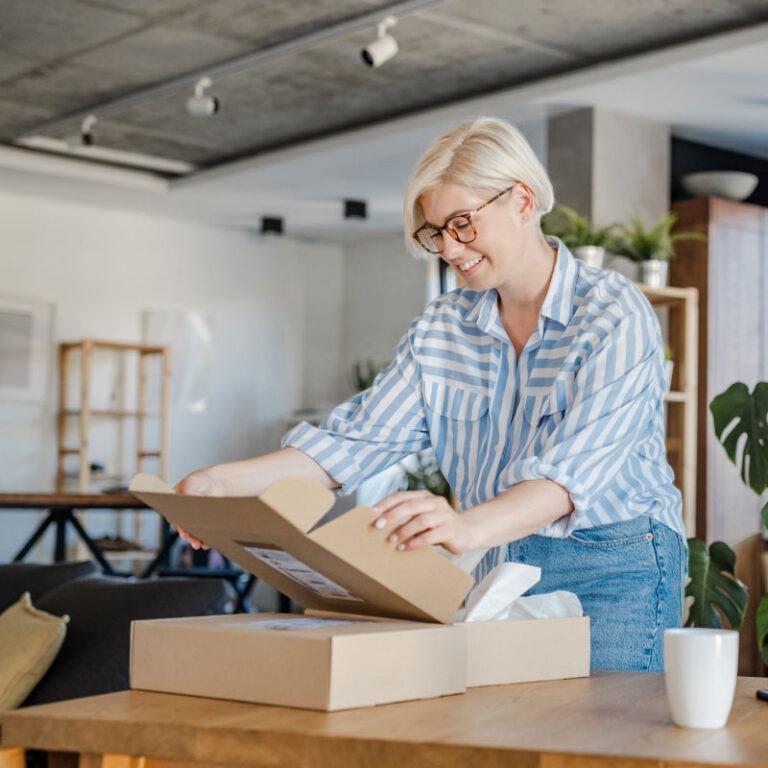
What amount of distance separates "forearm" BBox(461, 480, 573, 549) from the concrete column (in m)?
4.96

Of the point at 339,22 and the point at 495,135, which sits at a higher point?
the point at 339,22

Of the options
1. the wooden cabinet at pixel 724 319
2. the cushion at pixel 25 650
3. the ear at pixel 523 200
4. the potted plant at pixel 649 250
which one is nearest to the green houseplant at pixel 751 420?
the ear at pixel 523 200

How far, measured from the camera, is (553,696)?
4.66 ft

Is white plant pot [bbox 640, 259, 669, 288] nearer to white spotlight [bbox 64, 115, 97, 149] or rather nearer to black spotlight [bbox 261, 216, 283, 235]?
white spotlight [bbox 64, 115, 97, 149]

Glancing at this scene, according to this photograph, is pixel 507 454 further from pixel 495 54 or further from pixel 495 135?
pixel 495 54

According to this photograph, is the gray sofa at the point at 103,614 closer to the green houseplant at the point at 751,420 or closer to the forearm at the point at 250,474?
the forearm at the point at 250,474

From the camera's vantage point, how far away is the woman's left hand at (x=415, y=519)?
1.38 meters

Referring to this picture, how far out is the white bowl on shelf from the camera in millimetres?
6742

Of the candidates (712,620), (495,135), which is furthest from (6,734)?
(712,620)

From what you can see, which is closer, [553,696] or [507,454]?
[553,696]

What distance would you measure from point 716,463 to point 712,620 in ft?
9.94

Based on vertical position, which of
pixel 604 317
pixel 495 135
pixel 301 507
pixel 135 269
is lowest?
pixel 301 507

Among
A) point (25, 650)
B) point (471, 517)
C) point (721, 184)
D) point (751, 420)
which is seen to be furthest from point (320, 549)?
point (721, 184)

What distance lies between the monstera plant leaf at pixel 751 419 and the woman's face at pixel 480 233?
4.98ft
